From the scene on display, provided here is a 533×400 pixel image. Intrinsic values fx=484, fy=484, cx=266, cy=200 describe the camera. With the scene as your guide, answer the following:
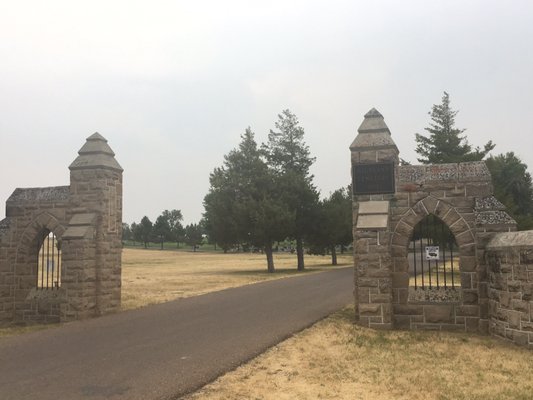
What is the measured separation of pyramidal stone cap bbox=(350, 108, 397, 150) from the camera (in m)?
11.0

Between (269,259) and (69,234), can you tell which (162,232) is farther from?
(69,234)

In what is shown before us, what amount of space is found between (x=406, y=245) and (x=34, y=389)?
7.57 meters

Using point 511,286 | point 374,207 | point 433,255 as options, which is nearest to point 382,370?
point 511,286

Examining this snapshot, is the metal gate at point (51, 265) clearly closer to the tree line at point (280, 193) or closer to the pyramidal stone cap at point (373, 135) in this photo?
the pyramidal stone cap at point (373, 135)

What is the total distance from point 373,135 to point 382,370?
5814 millimetres

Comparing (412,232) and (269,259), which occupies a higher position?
(412,232)

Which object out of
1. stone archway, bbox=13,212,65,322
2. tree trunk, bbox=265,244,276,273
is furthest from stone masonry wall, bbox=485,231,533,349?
tree trunk, bbox=265,244,276,273

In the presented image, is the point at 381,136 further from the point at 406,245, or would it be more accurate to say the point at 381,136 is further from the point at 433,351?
the point at 433,351

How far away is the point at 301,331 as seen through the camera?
32.2 ft

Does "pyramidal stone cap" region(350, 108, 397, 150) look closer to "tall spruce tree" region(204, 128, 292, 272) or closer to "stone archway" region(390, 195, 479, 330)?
"stone archway" region(390, 195, 479, 330)

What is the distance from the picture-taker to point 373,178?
10891mm

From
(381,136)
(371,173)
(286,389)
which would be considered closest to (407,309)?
(371,173)

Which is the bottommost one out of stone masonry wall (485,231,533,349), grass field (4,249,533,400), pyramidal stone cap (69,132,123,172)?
grass field (4,249,533,400)

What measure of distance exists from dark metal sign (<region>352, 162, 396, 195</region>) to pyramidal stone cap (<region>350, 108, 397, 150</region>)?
463mm
